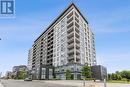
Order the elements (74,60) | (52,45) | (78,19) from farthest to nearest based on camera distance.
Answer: (52,45), (78,19), (74,60)

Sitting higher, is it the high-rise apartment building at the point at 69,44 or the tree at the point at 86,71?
the high-rise apartment building at the point at 69,44

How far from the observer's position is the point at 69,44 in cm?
10044

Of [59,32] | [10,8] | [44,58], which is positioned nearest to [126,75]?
[59,32]

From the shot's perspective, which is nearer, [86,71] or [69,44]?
[86,71]

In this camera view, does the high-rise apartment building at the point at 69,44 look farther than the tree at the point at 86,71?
Yes

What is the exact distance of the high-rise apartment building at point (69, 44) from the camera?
96688mm

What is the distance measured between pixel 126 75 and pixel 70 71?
27342 millimetres

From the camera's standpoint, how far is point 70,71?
9638 centimetres

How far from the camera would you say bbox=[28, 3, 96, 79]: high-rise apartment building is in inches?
3807

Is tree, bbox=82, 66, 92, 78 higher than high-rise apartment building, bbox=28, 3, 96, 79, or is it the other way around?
high-rise apartment building, bbox=28, 3, 96, 79

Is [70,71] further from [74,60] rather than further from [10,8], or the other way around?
[10,8]

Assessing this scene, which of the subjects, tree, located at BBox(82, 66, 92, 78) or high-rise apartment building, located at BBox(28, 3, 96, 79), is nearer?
tree, located at BBox(82, 66, 92, 78)

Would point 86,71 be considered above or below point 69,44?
below

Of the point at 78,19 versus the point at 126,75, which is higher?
the point at 78,19
